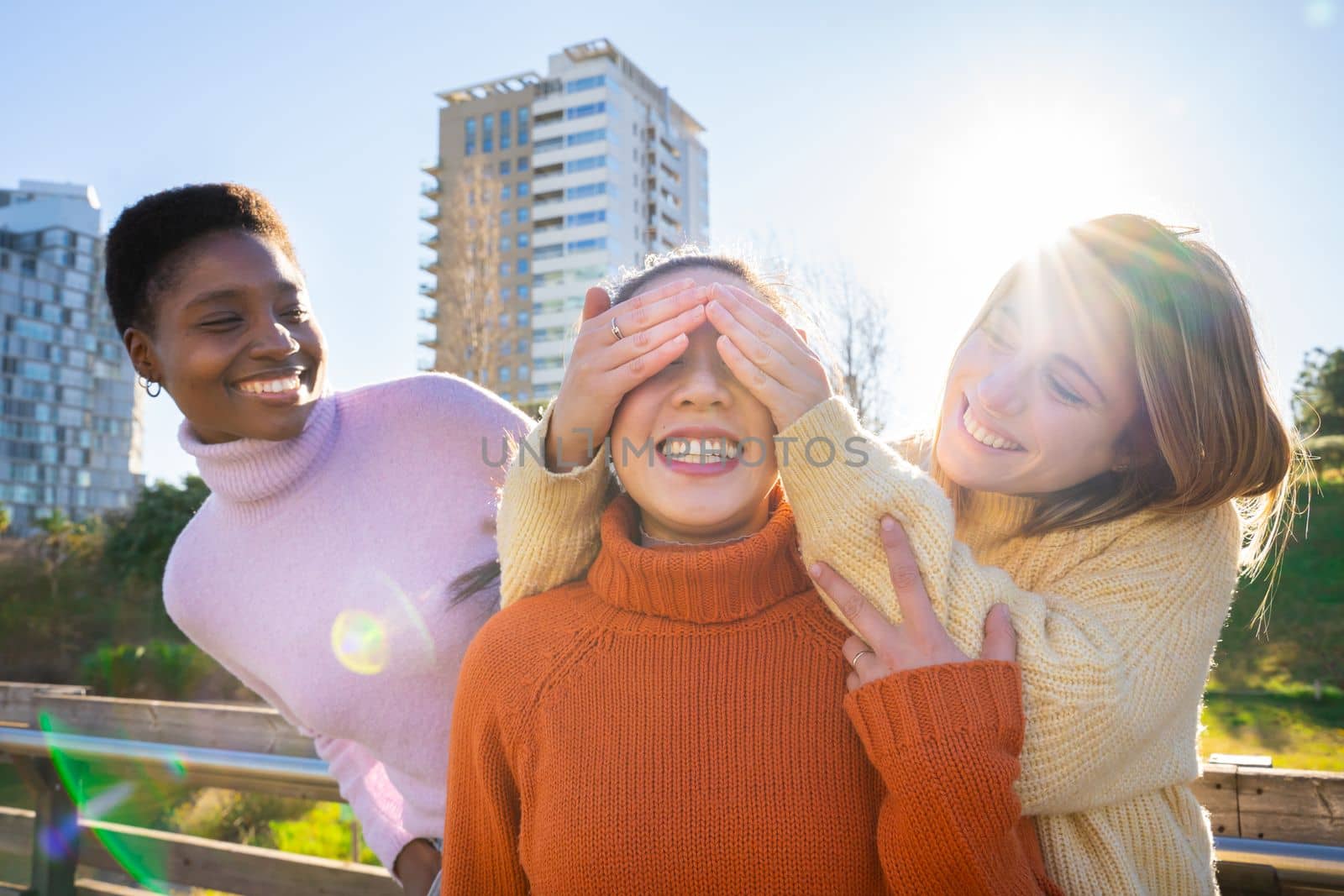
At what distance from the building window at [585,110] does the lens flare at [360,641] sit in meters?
50.1

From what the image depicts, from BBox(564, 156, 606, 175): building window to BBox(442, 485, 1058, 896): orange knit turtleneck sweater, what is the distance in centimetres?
4933

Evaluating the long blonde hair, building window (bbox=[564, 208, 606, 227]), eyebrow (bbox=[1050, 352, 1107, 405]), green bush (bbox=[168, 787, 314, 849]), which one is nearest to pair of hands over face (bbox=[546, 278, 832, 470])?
eyebrow (bbox=[1050, 352, 1107, 405])

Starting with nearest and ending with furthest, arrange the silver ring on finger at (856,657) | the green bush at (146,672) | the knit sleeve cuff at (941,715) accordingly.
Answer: the knit sleeve cuff at (941,715)
the silver ring on finger at (856,657)
the green bush at (146,672)

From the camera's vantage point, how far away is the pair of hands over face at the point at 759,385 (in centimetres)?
128

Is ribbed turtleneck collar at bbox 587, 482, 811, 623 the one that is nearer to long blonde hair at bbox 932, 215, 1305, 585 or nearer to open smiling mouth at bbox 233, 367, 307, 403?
long blonde hair at bbox 932, 215, 1305, 585

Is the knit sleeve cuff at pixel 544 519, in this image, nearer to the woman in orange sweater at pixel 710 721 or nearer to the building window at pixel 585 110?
the woman in orange sweater at pixel 710 721

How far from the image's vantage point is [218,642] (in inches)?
91.0

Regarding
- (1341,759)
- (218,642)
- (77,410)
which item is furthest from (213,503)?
(77,410)

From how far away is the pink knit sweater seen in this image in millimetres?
2141

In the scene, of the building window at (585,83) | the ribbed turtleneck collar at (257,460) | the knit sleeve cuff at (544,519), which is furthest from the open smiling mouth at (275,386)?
the building window at (585,83)

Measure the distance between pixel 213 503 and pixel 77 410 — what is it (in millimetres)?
77817

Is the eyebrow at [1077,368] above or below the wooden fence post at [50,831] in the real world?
above

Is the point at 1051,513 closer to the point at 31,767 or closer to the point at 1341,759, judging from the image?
the point at 31,767

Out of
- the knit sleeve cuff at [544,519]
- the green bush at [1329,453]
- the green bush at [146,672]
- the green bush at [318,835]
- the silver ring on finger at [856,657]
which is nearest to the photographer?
the silver ring on finger at [856,657]
